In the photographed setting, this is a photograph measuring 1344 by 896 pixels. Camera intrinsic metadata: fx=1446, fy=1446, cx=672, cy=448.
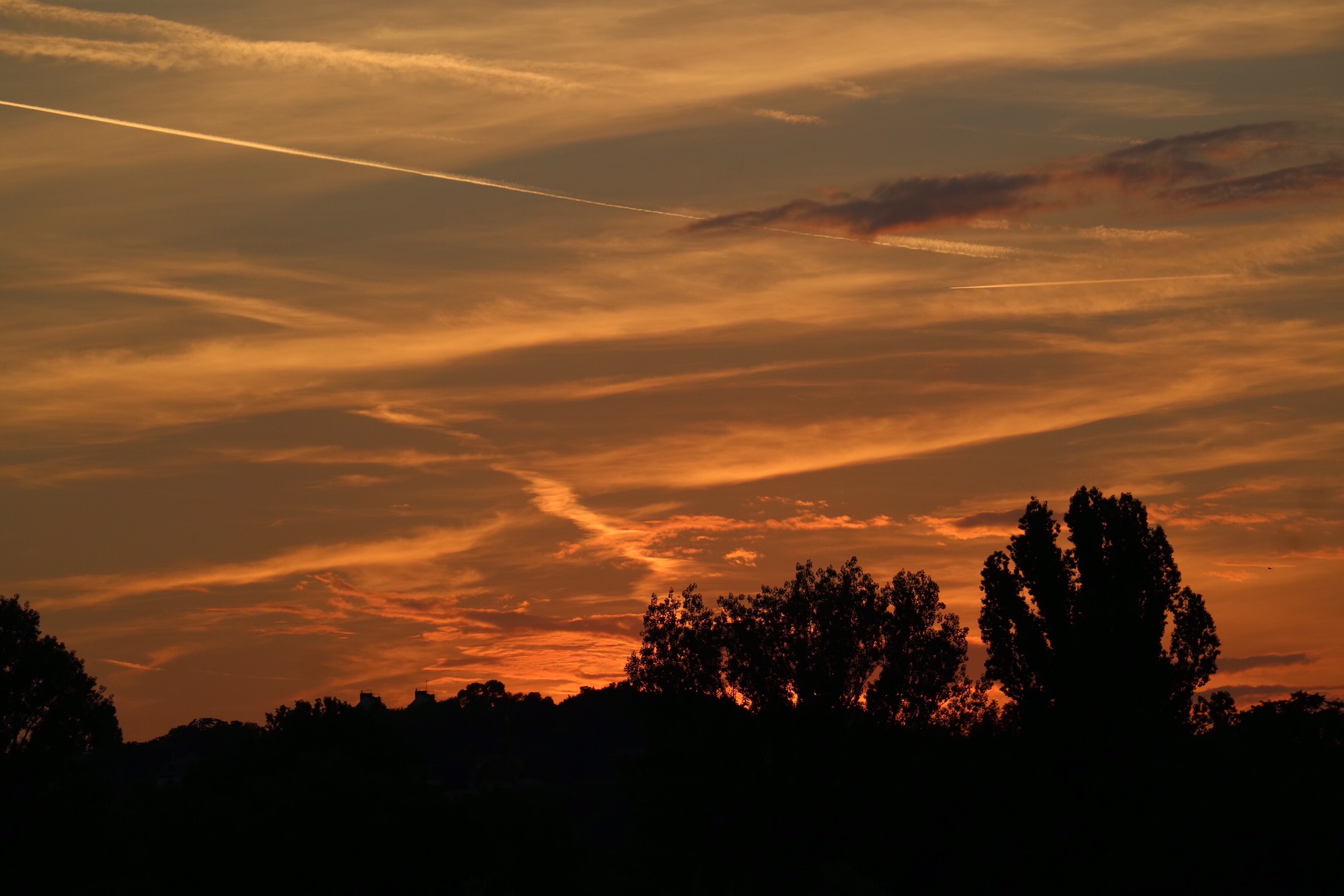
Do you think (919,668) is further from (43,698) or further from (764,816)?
(43,698)

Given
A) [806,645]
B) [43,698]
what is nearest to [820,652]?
[806,645]

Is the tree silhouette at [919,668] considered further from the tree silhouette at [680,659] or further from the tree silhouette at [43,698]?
the tree silhouette at [43,698]

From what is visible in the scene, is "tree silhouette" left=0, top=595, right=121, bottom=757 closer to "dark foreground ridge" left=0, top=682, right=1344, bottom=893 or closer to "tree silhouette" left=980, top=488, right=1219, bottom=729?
"dark foreground ridge" left=0, top=682, right=1344, bottom=893

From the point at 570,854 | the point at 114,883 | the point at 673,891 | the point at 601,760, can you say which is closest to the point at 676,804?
the point at 673,891

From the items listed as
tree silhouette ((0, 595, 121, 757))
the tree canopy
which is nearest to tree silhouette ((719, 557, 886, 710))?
the tree canopy

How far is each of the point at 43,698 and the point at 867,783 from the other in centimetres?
5281

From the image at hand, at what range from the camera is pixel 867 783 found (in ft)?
229

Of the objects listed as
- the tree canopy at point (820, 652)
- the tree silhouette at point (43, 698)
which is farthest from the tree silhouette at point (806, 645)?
the tree silhouette at point (43, 698)

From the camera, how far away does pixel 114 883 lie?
73.6 m

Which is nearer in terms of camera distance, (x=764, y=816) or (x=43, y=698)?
(x=764, y=816)

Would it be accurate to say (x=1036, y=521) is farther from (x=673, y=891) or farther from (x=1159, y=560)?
(x=673, y=891)

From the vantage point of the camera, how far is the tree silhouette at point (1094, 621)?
67750 mm

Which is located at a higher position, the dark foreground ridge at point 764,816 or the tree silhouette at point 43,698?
the tree silhouette at point 43,698

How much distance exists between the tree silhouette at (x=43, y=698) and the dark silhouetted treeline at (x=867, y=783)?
377 mm
